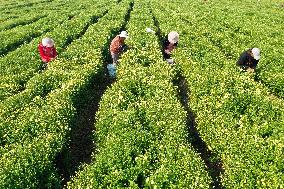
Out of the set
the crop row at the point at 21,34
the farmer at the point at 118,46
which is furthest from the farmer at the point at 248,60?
the crop row at the point at 21,34

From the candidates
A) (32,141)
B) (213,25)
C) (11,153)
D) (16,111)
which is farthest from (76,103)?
(213,25)

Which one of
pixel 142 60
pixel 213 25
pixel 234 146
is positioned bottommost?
pixel 213 25

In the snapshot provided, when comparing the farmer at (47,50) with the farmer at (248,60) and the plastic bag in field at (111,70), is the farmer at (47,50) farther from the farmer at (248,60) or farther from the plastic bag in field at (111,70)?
the farmer at (248,60)

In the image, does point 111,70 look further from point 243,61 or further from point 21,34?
point 21,34

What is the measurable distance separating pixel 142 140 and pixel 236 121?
3.70 metres

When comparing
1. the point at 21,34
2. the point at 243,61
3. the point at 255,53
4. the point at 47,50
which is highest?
the point at 255,53

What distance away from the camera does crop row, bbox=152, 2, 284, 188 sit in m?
10.7

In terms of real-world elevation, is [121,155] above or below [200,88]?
above

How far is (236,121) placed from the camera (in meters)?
13.4

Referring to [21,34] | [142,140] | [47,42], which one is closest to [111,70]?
[47,42]

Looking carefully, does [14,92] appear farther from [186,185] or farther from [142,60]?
[186,185]

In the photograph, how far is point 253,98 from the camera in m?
14.5

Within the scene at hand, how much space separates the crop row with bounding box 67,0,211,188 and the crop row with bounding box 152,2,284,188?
1061mm

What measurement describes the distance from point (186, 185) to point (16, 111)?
313 inches
